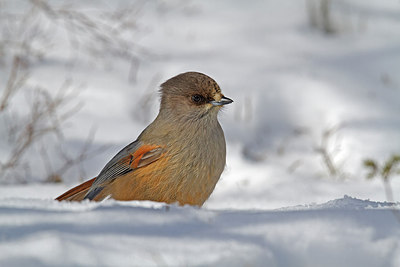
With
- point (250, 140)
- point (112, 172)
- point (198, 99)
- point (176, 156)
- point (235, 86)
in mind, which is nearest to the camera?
point (176, 156)

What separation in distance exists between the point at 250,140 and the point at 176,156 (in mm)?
3048

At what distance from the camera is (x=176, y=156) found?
342cm

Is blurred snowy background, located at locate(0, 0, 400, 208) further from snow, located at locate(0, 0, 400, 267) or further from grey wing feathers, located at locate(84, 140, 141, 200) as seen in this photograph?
grey wing feathers, located at locate(84, 140, 141, 200)

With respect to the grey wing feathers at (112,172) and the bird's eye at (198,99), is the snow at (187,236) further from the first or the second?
the bird's eye at (198,99)

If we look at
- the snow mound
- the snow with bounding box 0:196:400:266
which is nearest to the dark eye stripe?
the snow mound

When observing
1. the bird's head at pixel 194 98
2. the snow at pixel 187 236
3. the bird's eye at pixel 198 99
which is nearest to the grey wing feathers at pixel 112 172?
the bird's head at pixel 194 98


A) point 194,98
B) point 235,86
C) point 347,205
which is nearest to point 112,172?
point 194,98

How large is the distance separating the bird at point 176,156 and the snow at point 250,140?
0.53m

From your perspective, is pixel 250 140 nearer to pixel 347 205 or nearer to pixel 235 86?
pixel 235 86

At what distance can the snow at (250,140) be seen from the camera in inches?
82.0

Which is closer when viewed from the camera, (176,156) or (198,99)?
(176,156)

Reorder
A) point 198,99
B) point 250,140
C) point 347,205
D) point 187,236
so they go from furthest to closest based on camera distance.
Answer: point 250,140 → point 198,99 → point 347,205 → point 187,236

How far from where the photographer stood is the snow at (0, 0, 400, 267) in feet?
6.84

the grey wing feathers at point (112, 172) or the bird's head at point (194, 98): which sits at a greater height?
the bird's head at point (194, 98)
